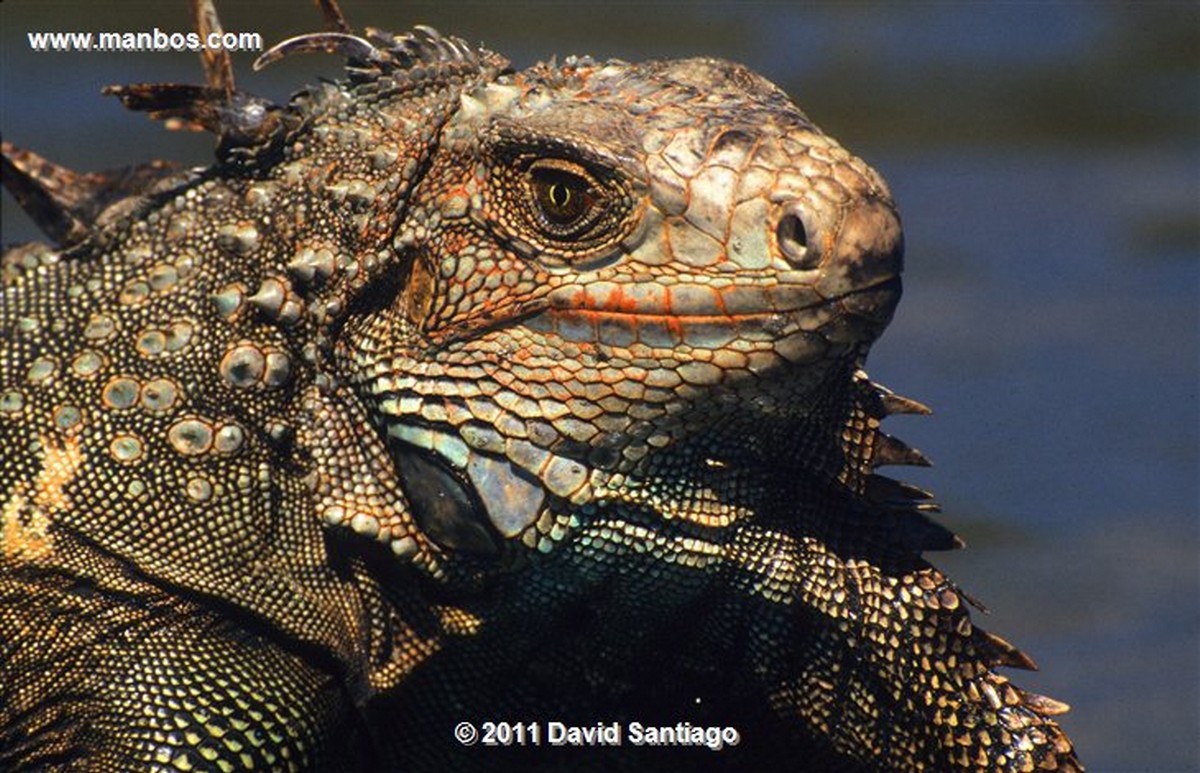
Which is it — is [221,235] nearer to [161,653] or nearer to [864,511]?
[161,653]

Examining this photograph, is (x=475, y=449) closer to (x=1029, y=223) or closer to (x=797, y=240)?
(x=797, y=240)

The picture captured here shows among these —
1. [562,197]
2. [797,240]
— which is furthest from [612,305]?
[797,240]

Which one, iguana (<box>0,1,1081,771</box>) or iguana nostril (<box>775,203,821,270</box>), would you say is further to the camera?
iguana (<box>0,1,1081,771</box>)

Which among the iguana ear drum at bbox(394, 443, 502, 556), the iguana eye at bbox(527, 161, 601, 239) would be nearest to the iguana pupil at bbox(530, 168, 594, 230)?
the iguana eye at bbox(527, 161, 601, 239)

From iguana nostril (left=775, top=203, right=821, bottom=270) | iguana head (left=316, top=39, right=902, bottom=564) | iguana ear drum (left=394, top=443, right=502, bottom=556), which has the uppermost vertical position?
iguana nostril (left=775, top=203, right=821, bottom=270)

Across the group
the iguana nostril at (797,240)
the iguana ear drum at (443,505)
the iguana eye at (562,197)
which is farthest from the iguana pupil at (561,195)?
the iguana ear drum at (443,505)

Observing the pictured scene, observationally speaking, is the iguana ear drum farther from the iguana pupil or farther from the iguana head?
the iguana pupil

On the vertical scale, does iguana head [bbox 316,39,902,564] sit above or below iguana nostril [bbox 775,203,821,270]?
below
